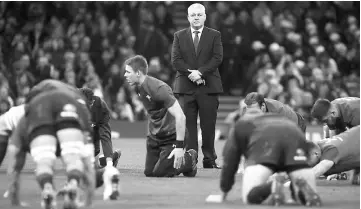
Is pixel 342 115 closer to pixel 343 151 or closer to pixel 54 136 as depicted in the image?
pixel 343 151

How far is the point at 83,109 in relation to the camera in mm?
9250

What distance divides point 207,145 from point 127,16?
10.5 metres

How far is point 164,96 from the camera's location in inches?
478

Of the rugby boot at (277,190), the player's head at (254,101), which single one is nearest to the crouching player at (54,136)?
the rugby boot at (277,190)

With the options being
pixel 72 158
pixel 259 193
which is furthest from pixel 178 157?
pixel 72 158

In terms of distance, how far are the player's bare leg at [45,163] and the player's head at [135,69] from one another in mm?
3237

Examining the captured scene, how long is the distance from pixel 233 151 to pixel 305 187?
0.72 m

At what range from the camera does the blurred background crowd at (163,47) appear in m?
21.6

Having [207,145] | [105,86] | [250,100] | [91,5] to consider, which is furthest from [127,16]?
[250,100]

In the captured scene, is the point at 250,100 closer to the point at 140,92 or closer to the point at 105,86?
the point at 140,92

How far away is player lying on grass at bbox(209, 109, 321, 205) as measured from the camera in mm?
9156

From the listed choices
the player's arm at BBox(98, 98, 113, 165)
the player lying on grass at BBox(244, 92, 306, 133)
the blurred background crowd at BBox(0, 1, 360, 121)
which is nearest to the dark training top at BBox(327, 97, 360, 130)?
the player lying on grass at BBox(244, 92, 306, 133)

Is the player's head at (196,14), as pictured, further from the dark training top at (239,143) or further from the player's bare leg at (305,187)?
the player's bare leg at (305,187)

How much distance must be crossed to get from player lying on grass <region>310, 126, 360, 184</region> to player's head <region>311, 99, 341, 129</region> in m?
0.51
